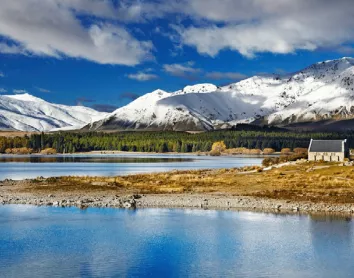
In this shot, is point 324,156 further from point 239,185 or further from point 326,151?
point 239,185

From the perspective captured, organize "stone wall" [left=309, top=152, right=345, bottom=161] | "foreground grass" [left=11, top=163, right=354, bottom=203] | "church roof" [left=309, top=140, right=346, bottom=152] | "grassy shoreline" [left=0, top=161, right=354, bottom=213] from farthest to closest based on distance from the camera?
"stone wall" [left=309, top=152, right=345, bottom=161] → "church roof" [left=309, top=140, right=346, bottom=152] → "foreground grass" [left=11, top=163, right=354, bottom=203] → "grassy shoreline" [left=0, top=161, right=354, bottom=213]

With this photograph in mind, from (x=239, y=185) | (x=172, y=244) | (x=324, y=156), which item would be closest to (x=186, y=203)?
(x=239, y=185)

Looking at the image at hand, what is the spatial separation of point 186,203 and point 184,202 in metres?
0.50

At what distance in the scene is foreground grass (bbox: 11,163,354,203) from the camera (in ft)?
217

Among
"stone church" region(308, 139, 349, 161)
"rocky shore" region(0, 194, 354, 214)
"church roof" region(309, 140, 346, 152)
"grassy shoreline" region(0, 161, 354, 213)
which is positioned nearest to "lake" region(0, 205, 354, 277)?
"rocky shore" region(0, 194, 354, 214)

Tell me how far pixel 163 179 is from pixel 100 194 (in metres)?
23.2

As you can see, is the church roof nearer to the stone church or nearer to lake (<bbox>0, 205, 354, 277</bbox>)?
the stone church

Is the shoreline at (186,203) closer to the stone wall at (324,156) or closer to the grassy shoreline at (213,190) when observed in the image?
the grassy shoreline at (213,190)

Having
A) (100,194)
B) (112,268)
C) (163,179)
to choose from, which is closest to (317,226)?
(112,268)

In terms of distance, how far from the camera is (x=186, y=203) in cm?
6050

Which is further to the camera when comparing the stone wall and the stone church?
the stone wall

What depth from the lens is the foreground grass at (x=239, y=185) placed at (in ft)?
217

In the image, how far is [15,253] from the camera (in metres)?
36.5

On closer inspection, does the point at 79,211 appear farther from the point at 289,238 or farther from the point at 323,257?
the point at 323,257
